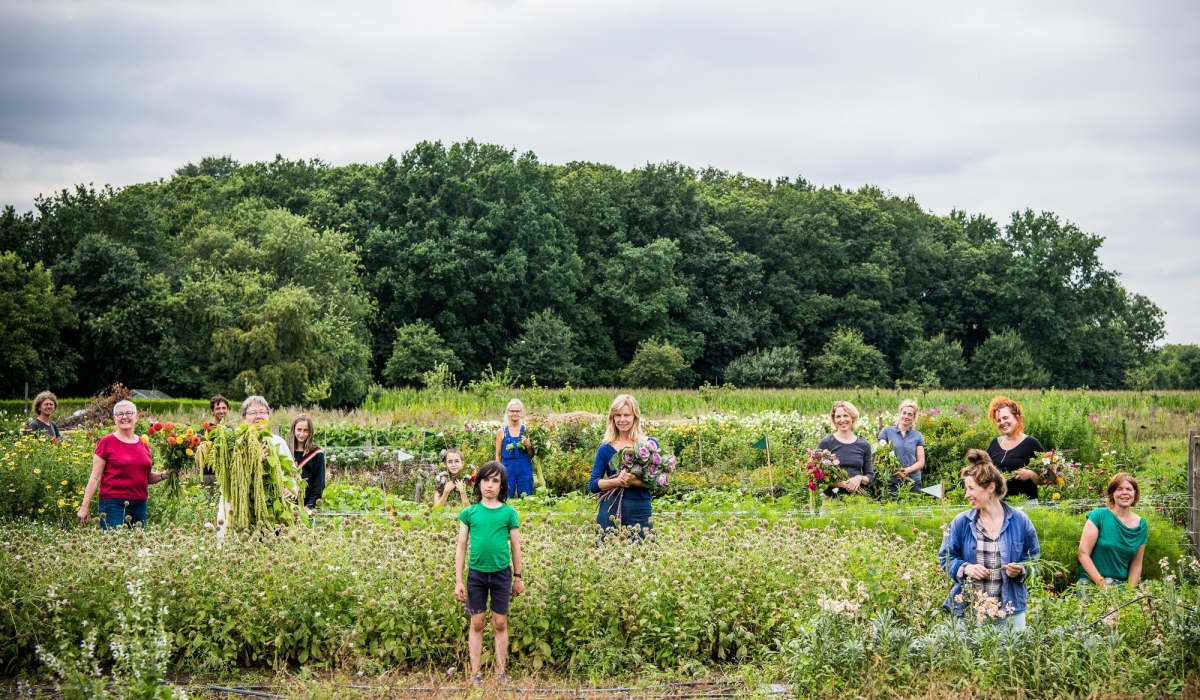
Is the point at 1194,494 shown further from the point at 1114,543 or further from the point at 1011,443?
the point at 1114,543

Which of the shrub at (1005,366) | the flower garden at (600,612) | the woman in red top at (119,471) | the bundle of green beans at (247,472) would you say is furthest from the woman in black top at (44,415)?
the shrub at (1005,366)

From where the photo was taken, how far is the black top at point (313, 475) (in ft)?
22.0

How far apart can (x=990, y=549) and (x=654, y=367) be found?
34817mm

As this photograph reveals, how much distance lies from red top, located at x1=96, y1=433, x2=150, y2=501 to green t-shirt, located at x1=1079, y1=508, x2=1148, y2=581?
6.60 metres

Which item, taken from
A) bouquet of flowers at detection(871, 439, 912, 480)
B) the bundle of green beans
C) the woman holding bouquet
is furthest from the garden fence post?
the bundle of green beans

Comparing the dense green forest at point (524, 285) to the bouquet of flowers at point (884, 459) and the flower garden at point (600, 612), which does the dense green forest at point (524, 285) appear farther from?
the flower garden at point (600, 612)

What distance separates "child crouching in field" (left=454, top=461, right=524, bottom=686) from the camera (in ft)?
15.3

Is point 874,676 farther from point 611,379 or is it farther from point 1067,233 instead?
point 1067,233

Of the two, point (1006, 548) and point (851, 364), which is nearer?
point (1006, 548)

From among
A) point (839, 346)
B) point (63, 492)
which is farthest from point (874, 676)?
point (839, 346)

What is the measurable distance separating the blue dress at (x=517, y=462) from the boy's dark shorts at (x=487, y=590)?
9.57 ft

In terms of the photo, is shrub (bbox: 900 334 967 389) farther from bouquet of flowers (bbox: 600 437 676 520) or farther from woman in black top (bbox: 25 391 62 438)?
bouquet of flowers (bbox: 600 437 676 520)

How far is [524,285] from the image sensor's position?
41.0 m

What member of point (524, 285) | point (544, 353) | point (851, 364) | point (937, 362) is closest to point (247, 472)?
point (544, 353)
